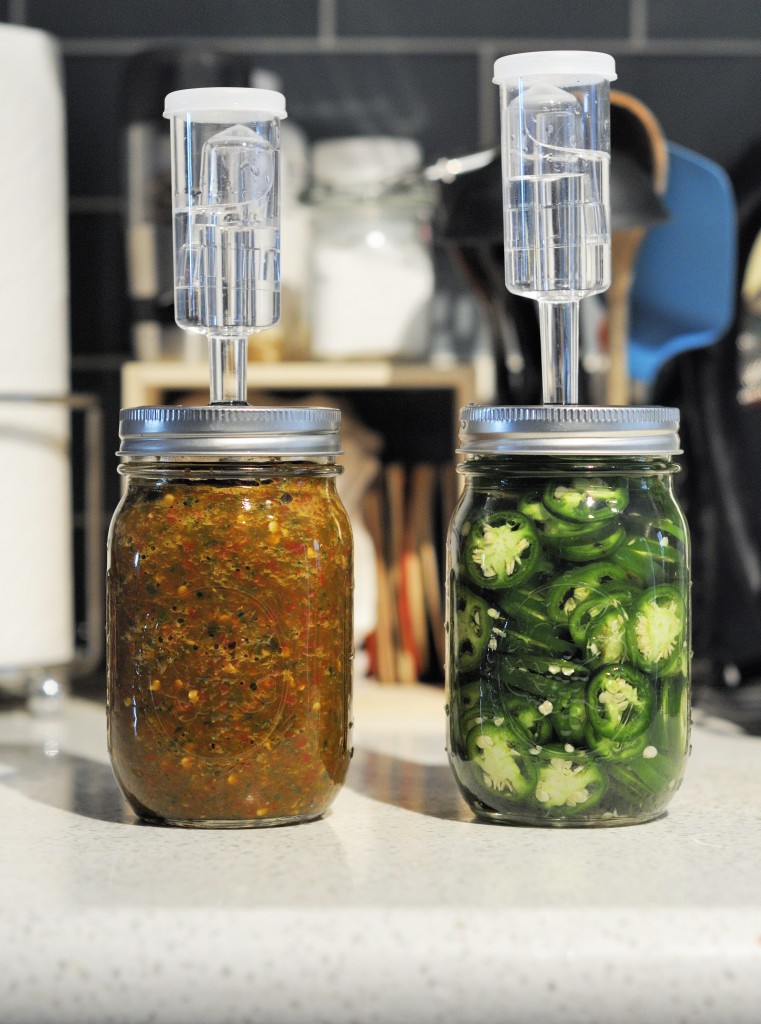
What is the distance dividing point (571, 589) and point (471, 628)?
0.18 feet

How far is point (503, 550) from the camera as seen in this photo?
610 mm

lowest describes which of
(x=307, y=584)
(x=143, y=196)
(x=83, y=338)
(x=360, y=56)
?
(x=307, y=584)

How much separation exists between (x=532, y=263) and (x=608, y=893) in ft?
0.99

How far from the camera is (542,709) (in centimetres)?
60

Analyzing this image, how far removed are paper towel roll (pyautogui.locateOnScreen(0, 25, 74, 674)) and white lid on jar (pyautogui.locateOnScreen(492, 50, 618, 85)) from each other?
0.49 m

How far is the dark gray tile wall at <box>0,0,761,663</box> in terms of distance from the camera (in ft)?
3.87

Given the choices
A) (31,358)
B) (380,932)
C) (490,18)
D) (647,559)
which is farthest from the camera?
(490,18)

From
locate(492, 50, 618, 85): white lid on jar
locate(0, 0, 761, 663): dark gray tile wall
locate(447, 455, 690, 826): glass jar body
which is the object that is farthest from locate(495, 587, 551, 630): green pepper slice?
locate(0, 0, 761, 663): dark gray tile wall

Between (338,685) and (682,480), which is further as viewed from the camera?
(682,480)

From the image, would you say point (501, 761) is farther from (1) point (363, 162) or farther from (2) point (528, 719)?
(1) point (363, 162)

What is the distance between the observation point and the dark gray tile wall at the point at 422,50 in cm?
118

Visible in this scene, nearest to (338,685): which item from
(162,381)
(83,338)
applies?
(162,381)

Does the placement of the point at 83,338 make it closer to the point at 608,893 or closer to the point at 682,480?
the point at 682,480

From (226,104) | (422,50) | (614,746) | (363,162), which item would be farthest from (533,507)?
(422,50)
